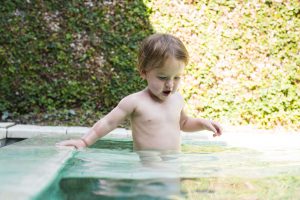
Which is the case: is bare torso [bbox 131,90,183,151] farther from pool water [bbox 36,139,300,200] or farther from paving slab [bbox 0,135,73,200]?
paving slab [bbox 0,135,73,200]

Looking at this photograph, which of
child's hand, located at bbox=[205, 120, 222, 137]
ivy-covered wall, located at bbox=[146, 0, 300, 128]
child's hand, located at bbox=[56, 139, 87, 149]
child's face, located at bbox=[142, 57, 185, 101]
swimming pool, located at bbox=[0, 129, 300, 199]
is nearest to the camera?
swimming pool, located at bbox=[0, 129, 300, 199]

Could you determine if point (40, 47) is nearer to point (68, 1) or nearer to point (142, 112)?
point (68, 1)

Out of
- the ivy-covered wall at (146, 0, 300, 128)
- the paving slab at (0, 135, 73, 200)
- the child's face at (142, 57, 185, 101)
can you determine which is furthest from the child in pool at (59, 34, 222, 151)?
the ivy-covered wall at (146, 0, 300, 128)

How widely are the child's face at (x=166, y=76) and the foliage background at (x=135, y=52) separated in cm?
317

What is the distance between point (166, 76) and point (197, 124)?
56 cm

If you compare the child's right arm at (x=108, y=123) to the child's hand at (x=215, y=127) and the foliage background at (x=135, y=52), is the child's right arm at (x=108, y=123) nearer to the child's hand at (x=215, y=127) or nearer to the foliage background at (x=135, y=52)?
the child's hand at (x=215, y=127)

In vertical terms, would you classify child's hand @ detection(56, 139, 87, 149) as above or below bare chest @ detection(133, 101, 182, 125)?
below

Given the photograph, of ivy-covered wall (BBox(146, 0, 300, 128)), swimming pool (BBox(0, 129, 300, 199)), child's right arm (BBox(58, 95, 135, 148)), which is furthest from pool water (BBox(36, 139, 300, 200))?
ivy-covered wall (BBox(146, 0, 300, 128))

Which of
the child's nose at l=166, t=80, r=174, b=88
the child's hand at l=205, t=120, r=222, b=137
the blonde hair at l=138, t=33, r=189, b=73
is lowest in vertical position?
the child's hand at l=205, t=120, r=222, b=137

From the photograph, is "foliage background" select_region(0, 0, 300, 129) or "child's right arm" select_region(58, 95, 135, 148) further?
"foliage background" select_region(0, 0, 300, 129)

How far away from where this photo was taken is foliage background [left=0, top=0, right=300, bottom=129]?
19.2 feet

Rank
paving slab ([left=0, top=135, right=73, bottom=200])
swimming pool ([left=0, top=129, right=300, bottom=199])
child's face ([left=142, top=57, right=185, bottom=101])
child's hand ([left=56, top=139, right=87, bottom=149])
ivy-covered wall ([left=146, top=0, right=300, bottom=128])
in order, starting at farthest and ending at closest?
ivy-covered wall ([left=146, top=0, right=300, bottom=128]) < child's face ([left=142, top=57, right=185, bottom=101]) < child's hand ([left=56, top=139, right=87, bottom=149]) < swimming pool ([left=0, top=129, right=300, bottom=199]) < paving slab ([left=0, top=135, right=73, bottom=200])

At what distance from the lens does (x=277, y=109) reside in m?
5.83

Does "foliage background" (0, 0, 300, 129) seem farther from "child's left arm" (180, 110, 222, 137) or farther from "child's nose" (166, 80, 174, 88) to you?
"child's nose" (166, 80, 174, 88)
